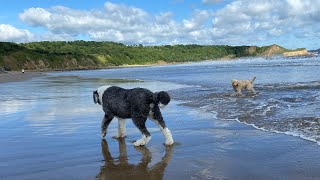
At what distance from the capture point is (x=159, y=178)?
218 inches

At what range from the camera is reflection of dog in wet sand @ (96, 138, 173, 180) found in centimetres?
568

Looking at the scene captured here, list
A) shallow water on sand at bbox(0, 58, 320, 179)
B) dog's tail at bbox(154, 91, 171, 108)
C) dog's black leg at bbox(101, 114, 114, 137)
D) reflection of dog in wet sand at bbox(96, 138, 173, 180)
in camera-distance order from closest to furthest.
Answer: reflection of dog in wet sand at bbox(96, 138, 173, 180) → shallow water on sand at bbox(0, 58, 320, 179) → dog's tail at bbox(154, 91, 171, 108) → dog's black leg at bbox(101, 114, 114, 137)

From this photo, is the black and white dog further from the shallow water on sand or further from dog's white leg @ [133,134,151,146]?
the shallow water on sand

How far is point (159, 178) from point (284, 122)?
209 inches

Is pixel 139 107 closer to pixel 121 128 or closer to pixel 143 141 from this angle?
pixel 143 141

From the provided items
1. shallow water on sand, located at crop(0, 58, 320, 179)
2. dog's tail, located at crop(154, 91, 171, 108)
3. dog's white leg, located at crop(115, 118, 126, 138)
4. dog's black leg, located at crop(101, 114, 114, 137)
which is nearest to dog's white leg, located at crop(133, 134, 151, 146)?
shallow water on sand, located at crop(0, 58, 320, 179)

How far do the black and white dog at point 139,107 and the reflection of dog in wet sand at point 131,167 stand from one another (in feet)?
1.78

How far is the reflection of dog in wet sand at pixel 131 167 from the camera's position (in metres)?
5.68

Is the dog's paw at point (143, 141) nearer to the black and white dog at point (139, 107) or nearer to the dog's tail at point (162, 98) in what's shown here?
the black and white dog at point (139, 107)

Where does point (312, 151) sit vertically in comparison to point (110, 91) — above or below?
below

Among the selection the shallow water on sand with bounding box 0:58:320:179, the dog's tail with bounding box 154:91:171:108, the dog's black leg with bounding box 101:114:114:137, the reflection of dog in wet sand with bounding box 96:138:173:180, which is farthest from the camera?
the dog's black leg with bounding box 101:114:114:137

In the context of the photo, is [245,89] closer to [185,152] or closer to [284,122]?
[284,122]

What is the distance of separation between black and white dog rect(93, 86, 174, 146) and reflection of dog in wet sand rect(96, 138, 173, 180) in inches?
21.4

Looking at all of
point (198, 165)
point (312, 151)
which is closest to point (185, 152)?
point (198, 165)
